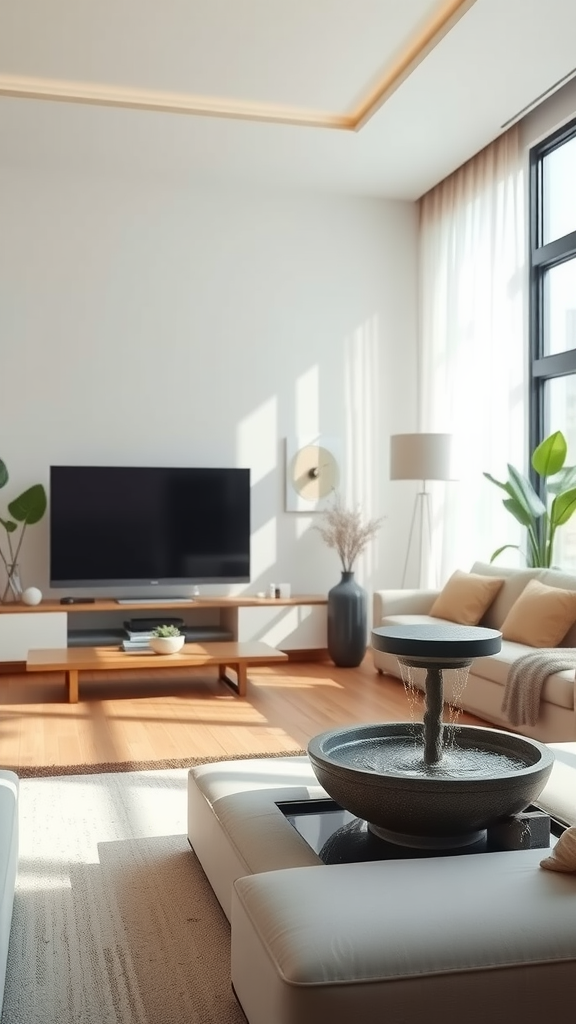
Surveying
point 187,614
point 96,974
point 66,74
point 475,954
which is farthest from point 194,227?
point 475,954

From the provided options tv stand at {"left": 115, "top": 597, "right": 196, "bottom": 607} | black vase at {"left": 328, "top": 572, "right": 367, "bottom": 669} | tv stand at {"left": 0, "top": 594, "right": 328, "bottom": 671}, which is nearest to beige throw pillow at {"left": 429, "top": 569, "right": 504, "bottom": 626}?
black vase at {"left": 328, "top": 572, "right": 367, "bottom": 669}

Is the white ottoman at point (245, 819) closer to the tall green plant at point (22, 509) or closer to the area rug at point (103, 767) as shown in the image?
the area rug at point (103, 767)

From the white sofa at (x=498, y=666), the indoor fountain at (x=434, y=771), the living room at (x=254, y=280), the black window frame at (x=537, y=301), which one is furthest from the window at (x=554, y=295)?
the indoor fountain at (x=434, y=771)

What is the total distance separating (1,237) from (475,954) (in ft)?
19.3

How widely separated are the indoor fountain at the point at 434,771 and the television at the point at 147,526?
4188 millimetres

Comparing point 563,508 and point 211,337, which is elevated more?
point 211,337

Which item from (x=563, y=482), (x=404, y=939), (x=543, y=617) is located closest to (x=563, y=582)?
(x=543, y=617)

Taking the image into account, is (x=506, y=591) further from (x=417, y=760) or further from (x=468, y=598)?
(x=417, y=760)

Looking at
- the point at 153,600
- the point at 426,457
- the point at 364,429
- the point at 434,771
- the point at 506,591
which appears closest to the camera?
the point at 434,771

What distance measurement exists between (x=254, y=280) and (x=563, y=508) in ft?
9.34

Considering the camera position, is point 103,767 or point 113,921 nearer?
point 113,921

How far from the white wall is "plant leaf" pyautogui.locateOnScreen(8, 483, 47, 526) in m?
0.23

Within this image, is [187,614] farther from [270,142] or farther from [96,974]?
[96,974]

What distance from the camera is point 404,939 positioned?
5.40 feet
